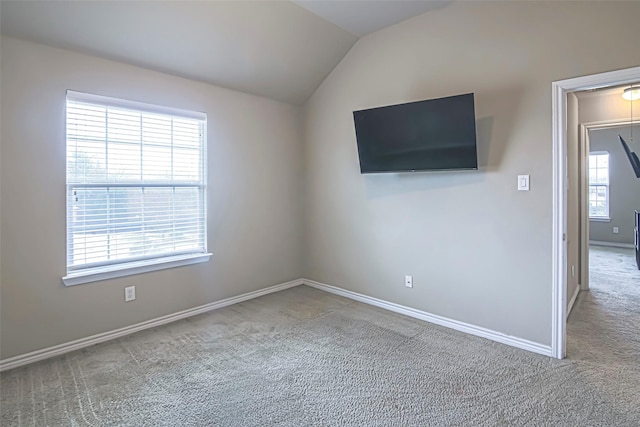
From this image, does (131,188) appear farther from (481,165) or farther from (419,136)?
(481,165)

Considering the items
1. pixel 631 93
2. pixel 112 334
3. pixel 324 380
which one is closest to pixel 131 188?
pixel 112 334

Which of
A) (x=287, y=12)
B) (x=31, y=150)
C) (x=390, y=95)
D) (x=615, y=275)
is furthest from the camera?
(x=615, y=275)

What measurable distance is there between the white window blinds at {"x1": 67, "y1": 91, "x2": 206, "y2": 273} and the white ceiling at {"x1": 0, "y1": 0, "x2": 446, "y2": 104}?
0.43 m

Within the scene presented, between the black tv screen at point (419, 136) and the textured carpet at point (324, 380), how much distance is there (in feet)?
4.84

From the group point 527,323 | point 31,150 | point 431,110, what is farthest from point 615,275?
point 31,150

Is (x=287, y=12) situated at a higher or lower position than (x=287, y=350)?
higher

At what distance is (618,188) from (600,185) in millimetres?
297

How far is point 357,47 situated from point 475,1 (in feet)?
4.06

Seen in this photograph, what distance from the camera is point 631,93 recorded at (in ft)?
12.6

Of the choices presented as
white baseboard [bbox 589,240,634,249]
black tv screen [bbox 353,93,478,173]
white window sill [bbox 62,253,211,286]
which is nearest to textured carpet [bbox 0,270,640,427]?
white window sill [bbox 62,253,211,286]

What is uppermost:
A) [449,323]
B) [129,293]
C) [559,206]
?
[559,206]

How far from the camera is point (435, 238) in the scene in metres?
3.22

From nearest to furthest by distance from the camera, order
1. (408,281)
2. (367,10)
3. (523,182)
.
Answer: (523,182) < (367,10) < (408,281)

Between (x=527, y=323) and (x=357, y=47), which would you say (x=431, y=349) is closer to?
(x=527, y=323)
